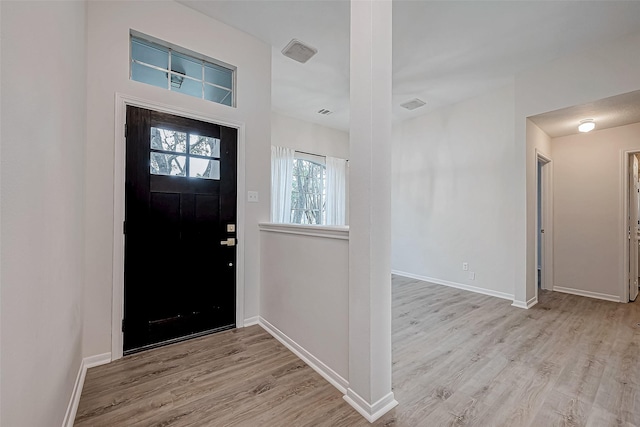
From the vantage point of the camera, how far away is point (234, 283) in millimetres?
2674

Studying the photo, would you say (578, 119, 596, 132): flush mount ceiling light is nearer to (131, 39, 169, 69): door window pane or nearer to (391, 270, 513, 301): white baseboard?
(391, 270, 513, 301): white baseboard

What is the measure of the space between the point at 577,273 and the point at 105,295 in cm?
572

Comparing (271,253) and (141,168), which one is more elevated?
(141,168)

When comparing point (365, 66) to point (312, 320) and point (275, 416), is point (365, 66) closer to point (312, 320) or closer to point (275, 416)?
point (312, 320)

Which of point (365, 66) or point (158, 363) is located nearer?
point (365, 66)

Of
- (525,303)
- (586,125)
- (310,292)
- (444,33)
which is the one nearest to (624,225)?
(586,125)

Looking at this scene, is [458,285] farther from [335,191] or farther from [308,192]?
[308,192]

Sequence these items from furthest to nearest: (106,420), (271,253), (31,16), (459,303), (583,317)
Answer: (459,303) → (583,317) → (271,253) → (106,420) → (31,16)

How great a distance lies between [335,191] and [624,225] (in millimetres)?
4253

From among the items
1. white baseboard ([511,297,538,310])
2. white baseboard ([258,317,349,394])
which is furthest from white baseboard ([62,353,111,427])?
white baseboard ([511,297,538,310])

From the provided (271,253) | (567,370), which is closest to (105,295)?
(271,253)

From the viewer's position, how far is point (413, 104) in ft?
14.1

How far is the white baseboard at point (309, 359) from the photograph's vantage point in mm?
1749

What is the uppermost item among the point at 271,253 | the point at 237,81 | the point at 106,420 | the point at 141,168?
the point at 237,81
